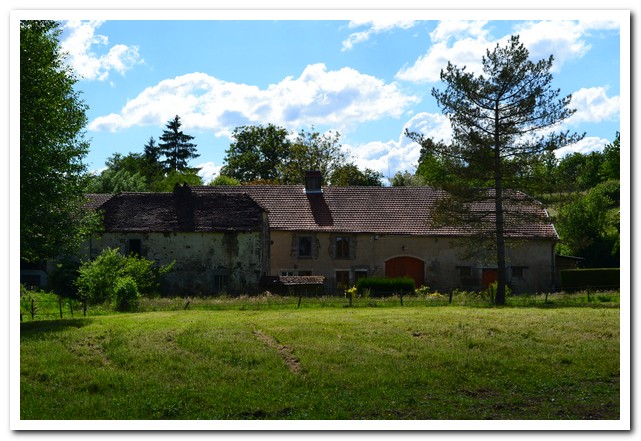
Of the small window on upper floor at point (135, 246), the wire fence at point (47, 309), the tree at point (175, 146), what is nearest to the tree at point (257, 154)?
the tree at point (175, 146)

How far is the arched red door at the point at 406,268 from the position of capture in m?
43.4

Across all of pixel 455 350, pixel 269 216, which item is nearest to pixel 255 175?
pixel 269 216

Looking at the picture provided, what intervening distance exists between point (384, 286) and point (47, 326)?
1871 centimetres

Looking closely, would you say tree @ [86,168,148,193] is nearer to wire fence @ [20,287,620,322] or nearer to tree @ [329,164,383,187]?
tree @ [329,164,383,187]

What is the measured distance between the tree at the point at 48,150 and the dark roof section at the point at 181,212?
Answer: 1477 centimetres

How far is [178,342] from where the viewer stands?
19.9 m

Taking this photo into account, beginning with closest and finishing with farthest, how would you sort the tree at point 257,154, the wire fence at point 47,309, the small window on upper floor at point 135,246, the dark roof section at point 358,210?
1. the wire fence at point 47,309
2. the small window on upper floor at point 135,246
3. the dark roof section at point 358,210
4. the tree at point 257,154

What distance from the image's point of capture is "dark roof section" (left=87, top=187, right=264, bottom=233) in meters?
40.2

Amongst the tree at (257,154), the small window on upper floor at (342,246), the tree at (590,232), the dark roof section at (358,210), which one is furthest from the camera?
the tree at (257,154)

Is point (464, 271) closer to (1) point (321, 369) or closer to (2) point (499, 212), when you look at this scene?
(2) point (499, 212)

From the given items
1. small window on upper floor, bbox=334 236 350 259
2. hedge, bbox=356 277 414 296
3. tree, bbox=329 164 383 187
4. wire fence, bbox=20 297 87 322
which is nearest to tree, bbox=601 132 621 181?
tree, bbox=329 164 383 187

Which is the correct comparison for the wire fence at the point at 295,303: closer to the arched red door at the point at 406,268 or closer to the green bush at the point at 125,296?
the green bush at the point at 125,296

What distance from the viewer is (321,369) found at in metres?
17.3

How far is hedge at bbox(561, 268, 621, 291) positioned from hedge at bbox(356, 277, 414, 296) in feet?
30.9
